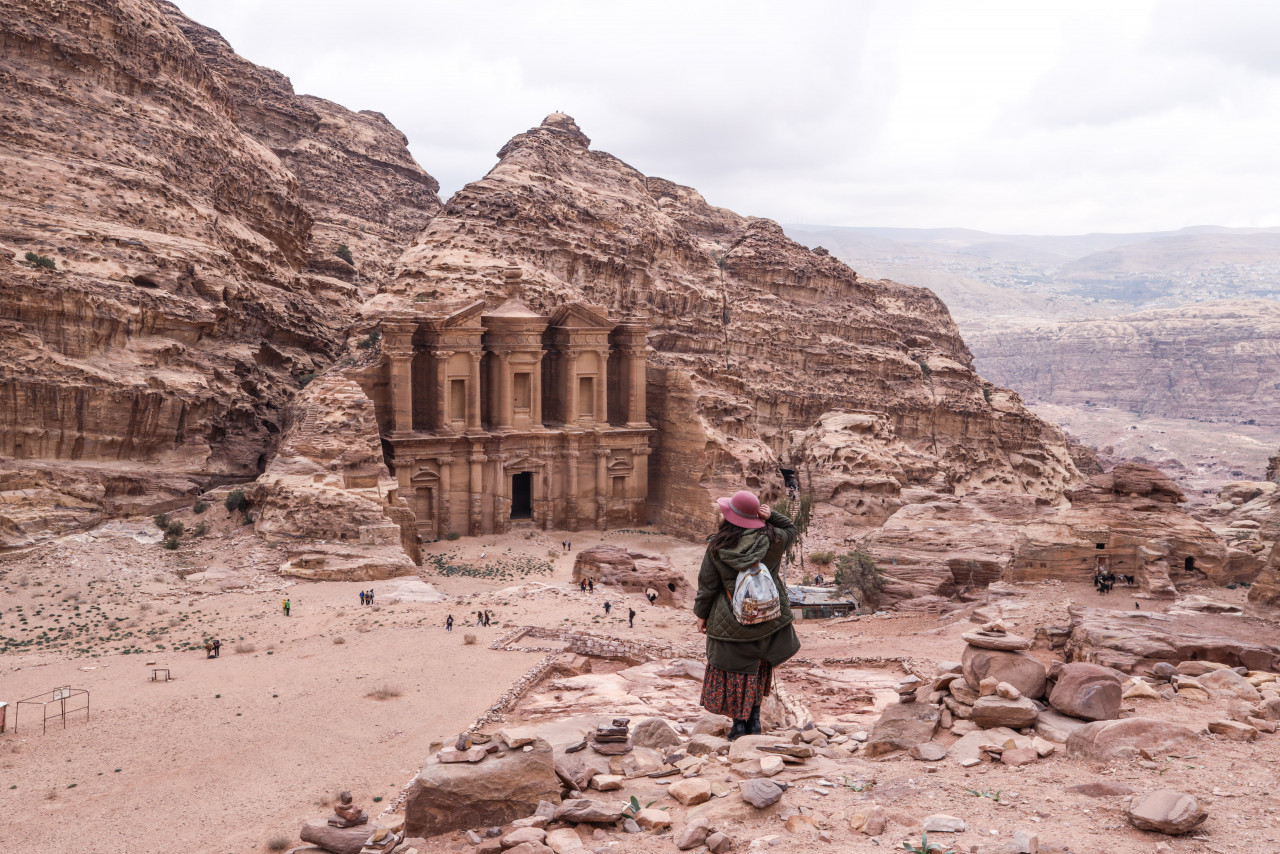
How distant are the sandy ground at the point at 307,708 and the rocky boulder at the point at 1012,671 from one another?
100 centimetres

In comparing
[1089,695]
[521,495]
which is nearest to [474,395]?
[521,495]

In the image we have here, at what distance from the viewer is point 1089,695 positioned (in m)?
9.20

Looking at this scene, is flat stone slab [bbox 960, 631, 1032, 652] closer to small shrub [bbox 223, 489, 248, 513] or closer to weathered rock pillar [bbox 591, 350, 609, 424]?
small shrub [bbox 223, 489, 248, 513]

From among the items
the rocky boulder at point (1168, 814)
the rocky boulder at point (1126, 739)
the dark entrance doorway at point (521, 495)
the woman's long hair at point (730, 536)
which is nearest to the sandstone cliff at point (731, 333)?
the dark entrance doorway at point (521, 495)

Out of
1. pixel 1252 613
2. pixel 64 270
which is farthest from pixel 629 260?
pixel 1252 613

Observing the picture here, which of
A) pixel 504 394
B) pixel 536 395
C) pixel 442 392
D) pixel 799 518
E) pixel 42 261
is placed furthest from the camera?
pixel 536 395

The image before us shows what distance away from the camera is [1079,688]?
368 inches

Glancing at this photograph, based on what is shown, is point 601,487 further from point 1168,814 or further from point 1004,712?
point 1168,814

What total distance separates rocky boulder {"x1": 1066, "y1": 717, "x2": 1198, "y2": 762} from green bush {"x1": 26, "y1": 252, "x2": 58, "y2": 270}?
34437 millimetres

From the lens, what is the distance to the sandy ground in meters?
7.29

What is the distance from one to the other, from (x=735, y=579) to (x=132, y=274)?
3249cm

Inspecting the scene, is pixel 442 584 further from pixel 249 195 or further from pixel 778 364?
pixel 778 364

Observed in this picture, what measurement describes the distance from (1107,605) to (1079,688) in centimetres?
1236

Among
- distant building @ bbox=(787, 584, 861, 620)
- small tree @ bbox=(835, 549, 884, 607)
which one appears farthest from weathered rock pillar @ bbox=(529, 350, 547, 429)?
small tree @ bbox=(835, 549, 884, 607)
